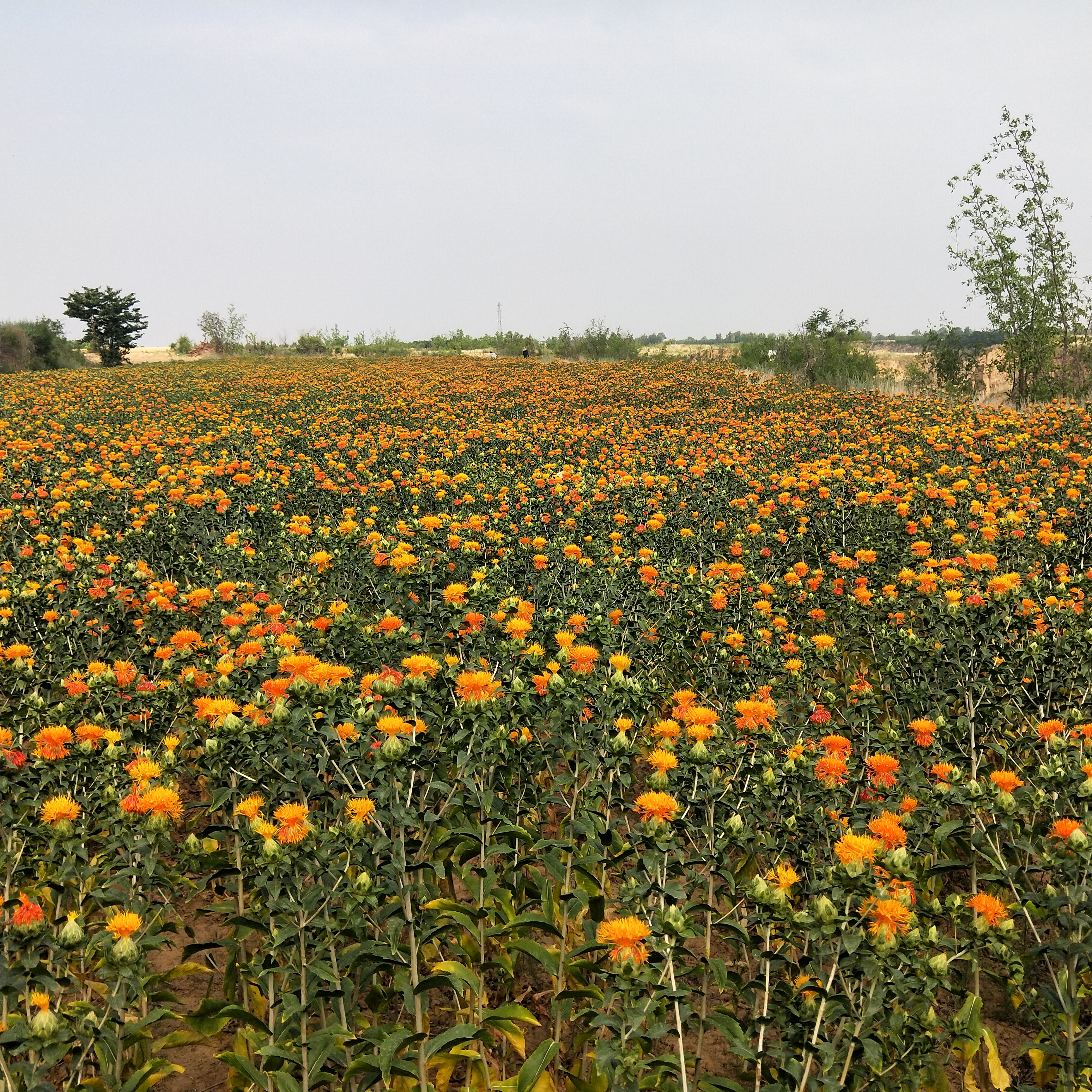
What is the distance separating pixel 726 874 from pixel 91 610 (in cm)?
455

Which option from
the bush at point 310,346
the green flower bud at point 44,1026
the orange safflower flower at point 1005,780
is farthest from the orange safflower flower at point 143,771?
the bush at point 310,346

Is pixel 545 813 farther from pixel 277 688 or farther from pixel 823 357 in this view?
pixel 823 357

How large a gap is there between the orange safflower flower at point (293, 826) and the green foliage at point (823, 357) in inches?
942

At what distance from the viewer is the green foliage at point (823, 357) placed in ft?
83.5

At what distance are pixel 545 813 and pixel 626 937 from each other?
1.95m

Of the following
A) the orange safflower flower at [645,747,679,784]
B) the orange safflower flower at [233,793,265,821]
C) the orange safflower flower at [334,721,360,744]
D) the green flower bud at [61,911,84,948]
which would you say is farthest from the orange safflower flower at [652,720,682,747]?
the green flower bud at [61,911,84,948]

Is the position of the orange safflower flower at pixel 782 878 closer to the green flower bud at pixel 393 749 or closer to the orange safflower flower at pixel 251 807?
the green flower bud at pixel 393 749

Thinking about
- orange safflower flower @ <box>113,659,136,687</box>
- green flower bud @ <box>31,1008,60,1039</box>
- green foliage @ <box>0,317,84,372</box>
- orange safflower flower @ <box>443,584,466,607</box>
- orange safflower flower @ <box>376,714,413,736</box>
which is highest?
green foliage @ <box>0,317,84,372</box>

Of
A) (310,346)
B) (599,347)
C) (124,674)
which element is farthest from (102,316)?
(124,674)

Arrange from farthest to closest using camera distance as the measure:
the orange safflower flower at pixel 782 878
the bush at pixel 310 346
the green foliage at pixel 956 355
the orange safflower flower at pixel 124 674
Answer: the bush at pixel 310 346 < the green foliage at pixel 956 355 < the orange safflower flower at pixel 124 674 < the orange safflower flower at pixel 782 878

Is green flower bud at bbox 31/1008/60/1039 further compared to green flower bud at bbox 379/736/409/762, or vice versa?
green flower bud at bbox 379/736/409/762

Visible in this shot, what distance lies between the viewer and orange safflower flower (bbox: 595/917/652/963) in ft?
6.77

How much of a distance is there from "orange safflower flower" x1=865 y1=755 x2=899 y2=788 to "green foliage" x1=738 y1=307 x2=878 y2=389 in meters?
22.6

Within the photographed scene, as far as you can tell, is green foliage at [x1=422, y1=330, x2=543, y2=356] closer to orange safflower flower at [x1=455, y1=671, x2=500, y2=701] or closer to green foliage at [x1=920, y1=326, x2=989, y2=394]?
green foliage at [x1=920, y1=326, x2=989, y2=394]
